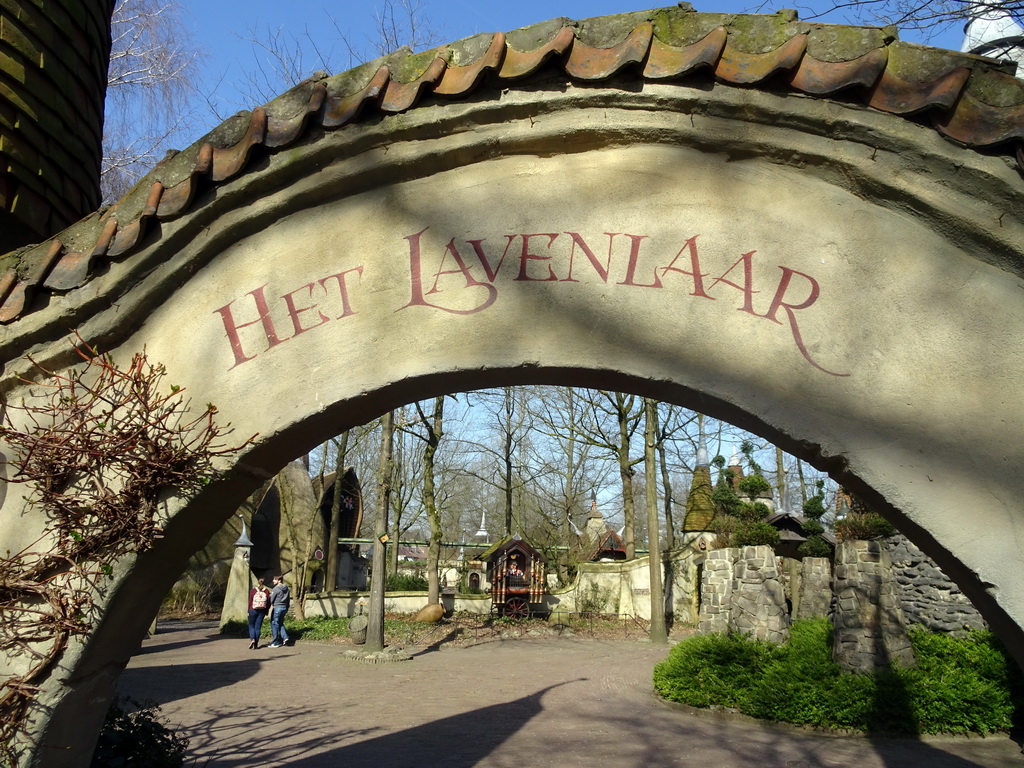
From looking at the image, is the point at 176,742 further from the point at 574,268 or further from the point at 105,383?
the point at 574,268

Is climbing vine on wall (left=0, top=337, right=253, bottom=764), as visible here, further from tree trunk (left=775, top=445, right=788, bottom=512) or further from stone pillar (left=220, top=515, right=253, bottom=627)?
tree trunk (left=775, top=445, right=788, bottom=512)

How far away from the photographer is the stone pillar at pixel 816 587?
14.6m

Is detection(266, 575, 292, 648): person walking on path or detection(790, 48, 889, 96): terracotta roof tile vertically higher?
detection(790, 48, 889, 96): terracotta roof tile

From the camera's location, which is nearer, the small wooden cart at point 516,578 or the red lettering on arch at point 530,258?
the red lettering on arch at point 530,258

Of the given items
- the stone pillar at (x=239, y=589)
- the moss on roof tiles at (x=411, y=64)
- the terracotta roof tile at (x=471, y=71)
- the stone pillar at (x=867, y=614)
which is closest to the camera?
the terracotta roof tile at (x=471, y=71)

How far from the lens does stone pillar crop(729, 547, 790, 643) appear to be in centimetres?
1343

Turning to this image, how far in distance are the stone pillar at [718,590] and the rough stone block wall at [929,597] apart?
2.81m

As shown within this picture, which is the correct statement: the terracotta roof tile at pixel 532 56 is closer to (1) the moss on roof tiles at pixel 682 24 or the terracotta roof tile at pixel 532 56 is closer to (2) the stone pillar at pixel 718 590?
(1) the moss on roof tiles at pixel 682 24

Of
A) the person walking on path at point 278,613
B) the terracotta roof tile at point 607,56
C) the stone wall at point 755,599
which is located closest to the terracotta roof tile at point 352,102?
the terracotta roof tile at point 607,56

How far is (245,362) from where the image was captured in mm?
3133

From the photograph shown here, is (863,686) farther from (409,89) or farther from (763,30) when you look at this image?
(409,89)

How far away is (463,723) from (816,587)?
7787mm

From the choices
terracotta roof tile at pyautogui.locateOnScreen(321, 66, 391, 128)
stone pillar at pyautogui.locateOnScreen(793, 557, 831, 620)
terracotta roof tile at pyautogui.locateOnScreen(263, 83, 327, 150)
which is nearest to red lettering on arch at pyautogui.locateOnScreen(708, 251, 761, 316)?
terracotta roof tile at pyautogui.locateOnScreen(321, 66, 391, 128)

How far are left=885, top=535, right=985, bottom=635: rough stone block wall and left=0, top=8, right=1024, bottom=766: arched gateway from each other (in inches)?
431
